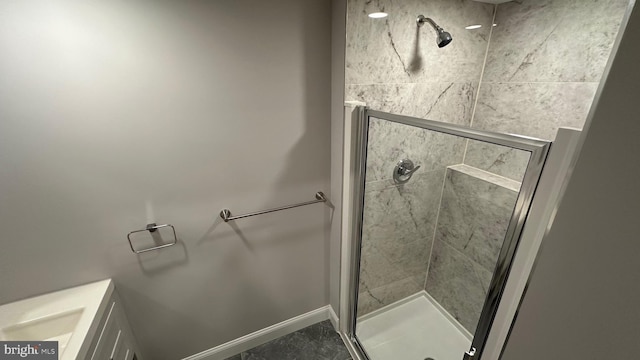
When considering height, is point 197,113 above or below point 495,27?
below

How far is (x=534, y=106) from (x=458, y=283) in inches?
50.8

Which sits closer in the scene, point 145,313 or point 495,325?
point 495,325

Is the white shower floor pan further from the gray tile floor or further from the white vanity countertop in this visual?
the white vanity countertop

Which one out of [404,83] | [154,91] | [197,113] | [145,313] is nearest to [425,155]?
[404,83]

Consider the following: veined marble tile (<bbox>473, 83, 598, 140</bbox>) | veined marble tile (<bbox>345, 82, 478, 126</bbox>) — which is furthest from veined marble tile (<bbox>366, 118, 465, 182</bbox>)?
veined marble tile (<bbox>473, 83, 598, 140</bbox>)

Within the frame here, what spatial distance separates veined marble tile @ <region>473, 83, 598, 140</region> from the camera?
131 cm

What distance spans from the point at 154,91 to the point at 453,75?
1.66m

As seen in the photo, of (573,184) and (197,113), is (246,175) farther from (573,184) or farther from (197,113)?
(573,184)

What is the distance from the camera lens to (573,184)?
1.44 ft

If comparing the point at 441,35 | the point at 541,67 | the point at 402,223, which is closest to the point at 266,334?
the point at 402,223

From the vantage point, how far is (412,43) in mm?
1359

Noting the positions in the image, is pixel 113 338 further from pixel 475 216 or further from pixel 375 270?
pixel 475 216

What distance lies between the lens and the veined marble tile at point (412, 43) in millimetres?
1202

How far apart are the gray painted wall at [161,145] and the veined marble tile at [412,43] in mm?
166
